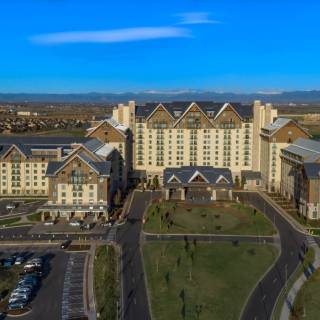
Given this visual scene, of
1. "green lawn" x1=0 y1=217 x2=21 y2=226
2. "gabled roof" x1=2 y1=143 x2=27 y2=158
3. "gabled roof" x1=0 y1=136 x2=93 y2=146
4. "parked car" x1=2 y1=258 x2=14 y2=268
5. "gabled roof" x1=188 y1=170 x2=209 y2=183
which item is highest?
"gabled roof" x1=0 y1=136 x2=93 y2=146

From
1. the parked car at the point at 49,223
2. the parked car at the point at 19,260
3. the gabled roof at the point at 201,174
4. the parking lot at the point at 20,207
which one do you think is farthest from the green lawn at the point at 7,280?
the gabled roof at the point at 201,174

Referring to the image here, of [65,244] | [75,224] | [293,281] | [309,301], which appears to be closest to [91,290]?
[65,244]

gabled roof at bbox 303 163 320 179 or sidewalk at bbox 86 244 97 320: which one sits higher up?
gabled roof at bbox 303 163 320 179

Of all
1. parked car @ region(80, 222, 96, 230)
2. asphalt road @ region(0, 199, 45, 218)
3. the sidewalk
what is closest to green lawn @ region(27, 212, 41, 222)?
asphalt road @ region(0, 199, 45, 218)

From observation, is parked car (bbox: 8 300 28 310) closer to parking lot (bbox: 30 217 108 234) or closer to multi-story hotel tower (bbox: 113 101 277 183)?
parking lot (bbox: 30 217 108 234)

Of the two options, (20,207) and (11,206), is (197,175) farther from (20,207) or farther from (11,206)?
(11,206)

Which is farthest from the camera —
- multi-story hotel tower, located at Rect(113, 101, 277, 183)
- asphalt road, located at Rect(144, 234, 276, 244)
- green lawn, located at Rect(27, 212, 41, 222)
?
multi-story hotel tower, located at Rect(113, 101, 277, 183)
